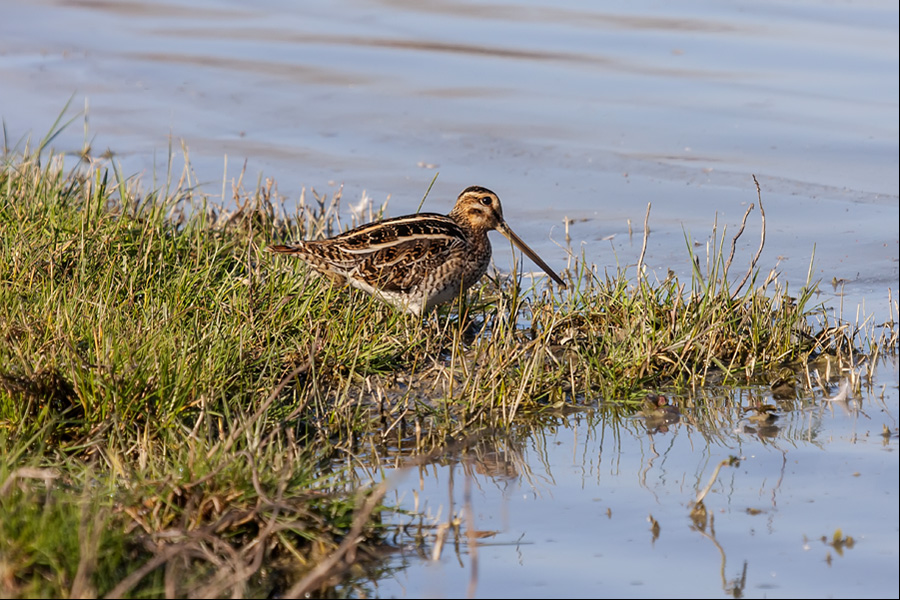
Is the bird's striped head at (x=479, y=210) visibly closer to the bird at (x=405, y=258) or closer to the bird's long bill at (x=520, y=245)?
the bird's long bill at (x=520, y=245)

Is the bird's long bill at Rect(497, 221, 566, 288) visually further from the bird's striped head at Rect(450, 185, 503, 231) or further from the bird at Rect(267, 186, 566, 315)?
the bird at Rect(267, 186, 566, 315)

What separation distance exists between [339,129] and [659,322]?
16.3ft

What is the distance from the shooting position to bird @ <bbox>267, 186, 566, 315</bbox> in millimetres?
5766

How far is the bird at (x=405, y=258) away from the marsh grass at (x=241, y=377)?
0.34 ft

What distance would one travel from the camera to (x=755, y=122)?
9.64m

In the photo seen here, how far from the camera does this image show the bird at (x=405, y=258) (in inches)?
227

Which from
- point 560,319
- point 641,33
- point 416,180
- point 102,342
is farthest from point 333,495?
point 641,33

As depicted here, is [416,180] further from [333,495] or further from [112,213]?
[333,495]

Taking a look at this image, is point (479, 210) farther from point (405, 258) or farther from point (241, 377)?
point (241, 377)

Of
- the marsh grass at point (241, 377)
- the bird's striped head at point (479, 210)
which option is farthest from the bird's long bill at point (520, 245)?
the marsh grass at point (241, 377)

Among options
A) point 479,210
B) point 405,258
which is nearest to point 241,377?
point 405,258

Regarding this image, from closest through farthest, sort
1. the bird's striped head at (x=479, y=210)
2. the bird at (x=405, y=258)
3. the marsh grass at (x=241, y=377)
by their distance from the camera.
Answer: the marsh grass at (x=241, y=377)
the bird at (x=405, y=258)
the bird's striped head at (x=479, y=210)

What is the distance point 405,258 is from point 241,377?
122cm

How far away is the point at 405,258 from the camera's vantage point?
581cm
